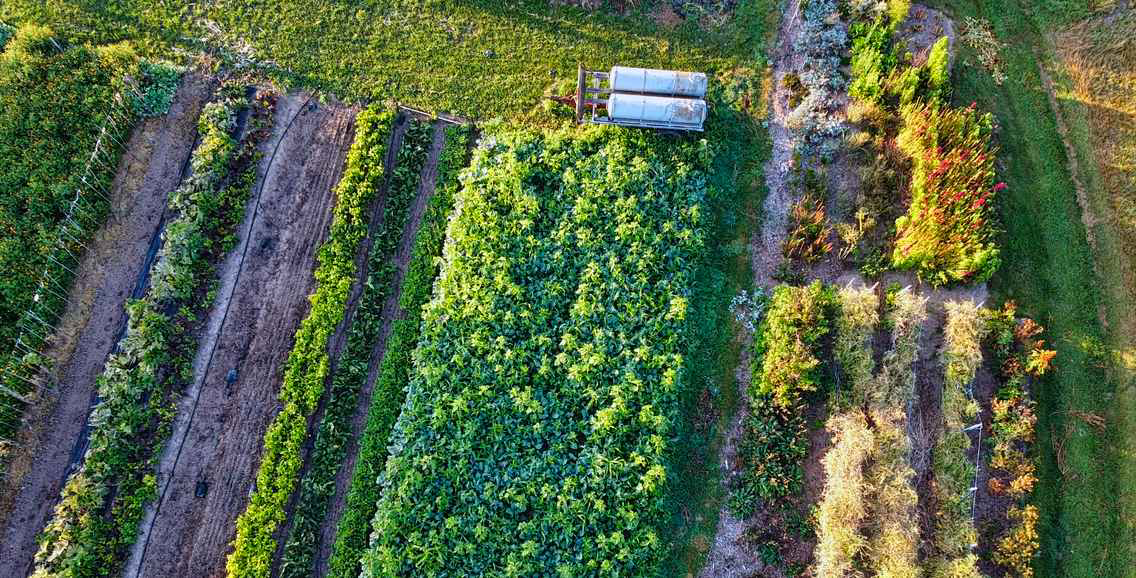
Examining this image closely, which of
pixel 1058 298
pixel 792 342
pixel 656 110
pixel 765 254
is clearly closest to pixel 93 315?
pixel 656 110

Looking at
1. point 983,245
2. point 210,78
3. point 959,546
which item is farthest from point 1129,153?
point 210,78

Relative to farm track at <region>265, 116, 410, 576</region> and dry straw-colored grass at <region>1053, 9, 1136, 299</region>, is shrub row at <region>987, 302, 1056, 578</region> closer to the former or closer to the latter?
dry straw-colored grass at <region>1053, 9, 1136, 299</region>

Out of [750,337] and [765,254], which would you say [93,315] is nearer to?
[750,337]

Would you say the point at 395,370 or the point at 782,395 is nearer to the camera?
the point at 782,395

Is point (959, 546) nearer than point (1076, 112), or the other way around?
point (959, 546)

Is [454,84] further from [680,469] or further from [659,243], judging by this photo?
[680,469]
